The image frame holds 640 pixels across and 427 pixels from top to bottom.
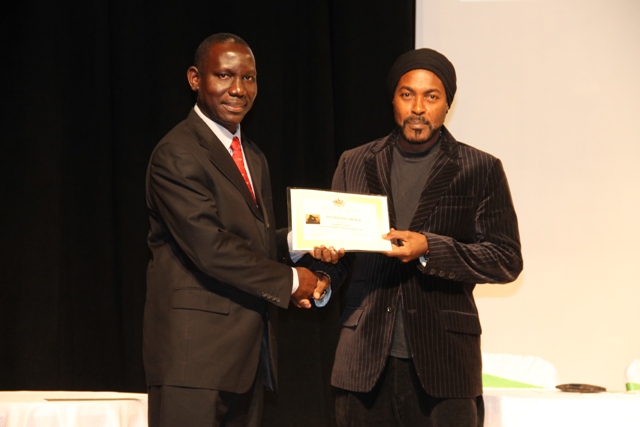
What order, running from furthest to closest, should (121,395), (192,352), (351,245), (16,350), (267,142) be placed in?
(267,142) → (16,350) → (121,395) → (351,245) → (192,352)

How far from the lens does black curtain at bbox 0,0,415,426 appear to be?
415cm

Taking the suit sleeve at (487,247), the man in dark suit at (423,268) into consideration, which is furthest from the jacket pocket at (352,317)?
the suit sleeve at (487,247)

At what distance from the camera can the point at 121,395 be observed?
339 cm

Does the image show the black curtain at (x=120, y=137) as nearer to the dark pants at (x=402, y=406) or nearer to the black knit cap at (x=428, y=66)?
the black knit cap at (x=428, y=66)

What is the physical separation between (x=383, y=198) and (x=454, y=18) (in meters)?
2.03

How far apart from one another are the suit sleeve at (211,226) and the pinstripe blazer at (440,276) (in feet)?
1.06

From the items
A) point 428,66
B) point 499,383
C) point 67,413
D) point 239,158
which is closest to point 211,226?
point 239,158

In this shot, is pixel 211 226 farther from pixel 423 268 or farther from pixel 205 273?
pixel 423 268

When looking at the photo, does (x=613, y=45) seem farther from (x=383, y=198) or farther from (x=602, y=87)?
(x=383, y=198)

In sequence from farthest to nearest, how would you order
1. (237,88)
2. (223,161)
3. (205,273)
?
(237,88) < (223,161) < (205,273)

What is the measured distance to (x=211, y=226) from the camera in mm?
2711

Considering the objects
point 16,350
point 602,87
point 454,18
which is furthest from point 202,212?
point 602,87

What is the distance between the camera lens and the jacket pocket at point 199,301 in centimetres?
265

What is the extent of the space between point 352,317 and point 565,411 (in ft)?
2.68
